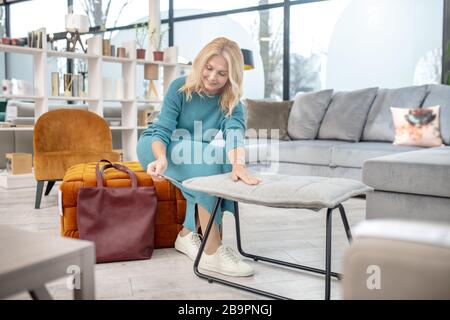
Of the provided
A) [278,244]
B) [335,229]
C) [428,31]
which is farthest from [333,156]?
[428,31]

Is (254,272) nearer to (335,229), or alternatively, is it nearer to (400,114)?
(335,229)

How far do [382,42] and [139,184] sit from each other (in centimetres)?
391

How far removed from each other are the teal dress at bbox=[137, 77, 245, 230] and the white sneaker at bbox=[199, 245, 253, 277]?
147mm

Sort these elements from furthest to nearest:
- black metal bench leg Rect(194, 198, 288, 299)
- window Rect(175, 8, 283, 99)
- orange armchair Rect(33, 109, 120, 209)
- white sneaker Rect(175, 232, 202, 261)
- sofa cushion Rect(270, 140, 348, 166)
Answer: window Rect(175, 8, 283, 99)
sofa cushion Rect(270, 140, 348, 166)
orange armchair Rect(33, 109, 120, 209)
white sneaker Rect(175, 232, 202, 261)
black metal bench leg Rect(194, 198, 288, 299)

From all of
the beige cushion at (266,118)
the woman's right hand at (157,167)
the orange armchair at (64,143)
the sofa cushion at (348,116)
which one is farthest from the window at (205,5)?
the woman's right hand at (157,167)

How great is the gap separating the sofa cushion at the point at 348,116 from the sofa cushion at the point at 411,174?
1.58 metres

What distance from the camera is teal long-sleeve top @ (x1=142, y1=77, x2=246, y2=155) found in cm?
A: 212

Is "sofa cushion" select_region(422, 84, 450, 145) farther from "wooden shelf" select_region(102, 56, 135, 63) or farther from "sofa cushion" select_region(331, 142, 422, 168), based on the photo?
"wooden shelf" select_region(102, 56, 135, 63)

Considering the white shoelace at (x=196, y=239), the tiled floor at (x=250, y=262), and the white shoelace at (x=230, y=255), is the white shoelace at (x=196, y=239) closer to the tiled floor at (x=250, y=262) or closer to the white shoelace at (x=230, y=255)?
the tiled floor at (x=250, y=262)

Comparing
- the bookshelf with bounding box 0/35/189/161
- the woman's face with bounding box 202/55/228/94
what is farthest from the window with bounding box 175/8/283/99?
the woman's face with bounding box 202/55/228/94

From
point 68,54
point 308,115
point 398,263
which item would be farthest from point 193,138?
point 68,54

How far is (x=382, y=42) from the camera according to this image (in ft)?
17.1

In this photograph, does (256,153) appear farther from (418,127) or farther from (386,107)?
(418,127)

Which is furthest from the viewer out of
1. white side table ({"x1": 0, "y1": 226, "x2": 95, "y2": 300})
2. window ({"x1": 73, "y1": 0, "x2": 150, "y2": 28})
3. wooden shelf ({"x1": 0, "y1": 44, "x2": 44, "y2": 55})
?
window ({"x1": 73, "y1": 0, "x2": 150, "y2": 28})
